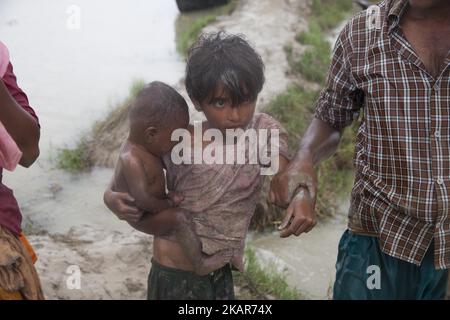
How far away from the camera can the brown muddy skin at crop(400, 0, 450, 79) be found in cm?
181

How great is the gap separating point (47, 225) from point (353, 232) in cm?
272

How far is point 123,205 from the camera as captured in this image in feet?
5.72

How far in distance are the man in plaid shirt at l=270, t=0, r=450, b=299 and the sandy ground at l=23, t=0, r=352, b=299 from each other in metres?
1.65

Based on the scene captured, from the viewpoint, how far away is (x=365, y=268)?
2057mm

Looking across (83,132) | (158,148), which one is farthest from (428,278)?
(83,132)

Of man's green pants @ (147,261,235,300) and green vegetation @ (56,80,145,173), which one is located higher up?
man's green pants @ (147,261,235,300)

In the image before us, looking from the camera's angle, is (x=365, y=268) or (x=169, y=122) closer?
(x=169, y=122)

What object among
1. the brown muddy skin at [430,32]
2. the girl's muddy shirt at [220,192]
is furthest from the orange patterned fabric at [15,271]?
the brown muddy skin at [430,32]

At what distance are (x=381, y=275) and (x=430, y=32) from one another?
74 centimetres

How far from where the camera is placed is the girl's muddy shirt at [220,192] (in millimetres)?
1858

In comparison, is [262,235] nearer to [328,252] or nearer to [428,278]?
[328,252]

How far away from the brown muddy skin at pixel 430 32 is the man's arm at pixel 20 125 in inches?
41.6

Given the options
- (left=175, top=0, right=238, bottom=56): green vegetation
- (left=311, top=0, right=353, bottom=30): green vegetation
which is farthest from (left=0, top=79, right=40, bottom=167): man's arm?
(left=311, top=0, right=353, bottom=30): green vegetation
